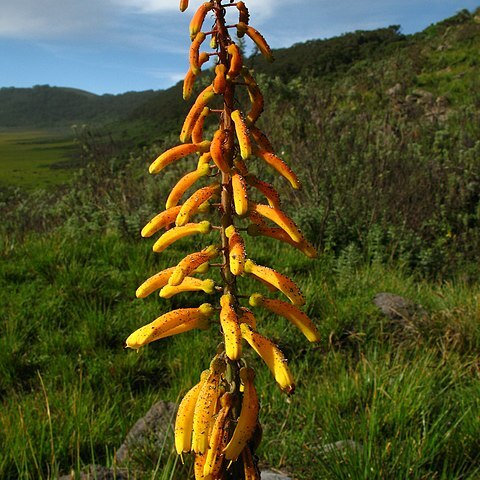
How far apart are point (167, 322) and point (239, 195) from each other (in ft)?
1.57

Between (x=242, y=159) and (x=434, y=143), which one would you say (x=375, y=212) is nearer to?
(x=434, y=143)

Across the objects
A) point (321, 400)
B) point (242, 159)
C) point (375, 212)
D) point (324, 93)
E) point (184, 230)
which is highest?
point (324, 93)

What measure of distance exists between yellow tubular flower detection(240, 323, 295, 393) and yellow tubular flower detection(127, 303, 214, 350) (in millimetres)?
148

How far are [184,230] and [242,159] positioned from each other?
306 mm

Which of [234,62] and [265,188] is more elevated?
[234,62]

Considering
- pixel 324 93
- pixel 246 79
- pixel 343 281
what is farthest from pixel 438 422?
pixel 324 93

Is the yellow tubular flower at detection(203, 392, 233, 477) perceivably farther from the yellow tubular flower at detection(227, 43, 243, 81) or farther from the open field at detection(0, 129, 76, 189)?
the open field at detection(0, 129, 76, 189)

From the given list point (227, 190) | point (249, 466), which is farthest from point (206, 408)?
point (227, 190)

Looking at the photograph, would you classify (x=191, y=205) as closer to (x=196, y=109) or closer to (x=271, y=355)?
(x=196, y=109)

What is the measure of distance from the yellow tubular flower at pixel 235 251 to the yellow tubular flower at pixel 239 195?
0.07m

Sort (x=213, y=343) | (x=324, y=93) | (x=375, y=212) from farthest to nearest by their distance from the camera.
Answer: (x=324, y=93) → (x=375, y=212) → (x=213, y=343)

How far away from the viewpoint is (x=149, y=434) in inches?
118

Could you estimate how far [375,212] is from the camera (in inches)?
283

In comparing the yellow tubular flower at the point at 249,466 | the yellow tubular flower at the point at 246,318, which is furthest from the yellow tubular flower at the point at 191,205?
the yellow tubular flower at the point at 249,466
